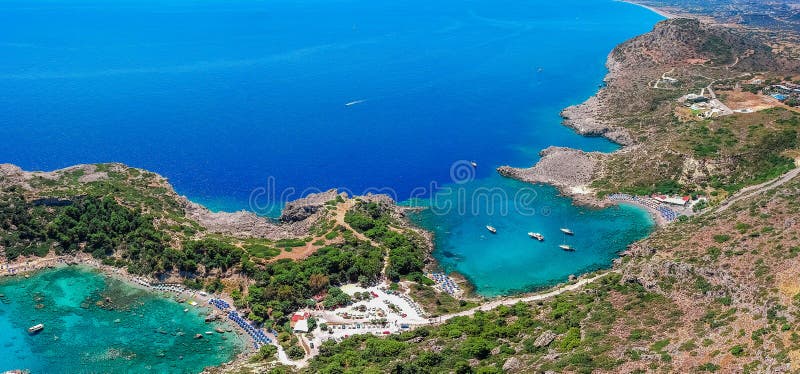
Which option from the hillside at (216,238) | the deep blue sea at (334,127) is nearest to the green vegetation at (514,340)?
the deep blue sea at (334,127)

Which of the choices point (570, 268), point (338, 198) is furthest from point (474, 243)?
point (338, 198)

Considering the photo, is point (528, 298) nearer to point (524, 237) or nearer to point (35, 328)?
point (524, 237)

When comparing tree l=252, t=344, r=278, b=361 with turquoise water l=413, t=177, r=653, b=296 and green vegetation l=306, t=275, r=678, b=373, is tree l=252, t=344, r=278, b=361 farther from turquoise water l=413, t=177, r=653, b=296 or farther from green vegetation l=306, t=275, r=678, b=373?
turquoise water l=413, t=177, r=653, b=296

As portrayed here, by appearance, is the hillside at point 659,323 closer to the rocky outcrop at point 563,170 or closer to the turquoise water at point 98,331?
the turquoise water at point 98,331

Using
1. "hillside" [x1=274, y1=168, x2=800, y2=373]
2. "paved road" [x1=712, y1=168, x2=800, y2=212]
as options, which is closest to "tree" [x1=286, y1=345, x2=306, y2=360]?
"hillside" [x1=274, y1=168, x2=800, y2=373]

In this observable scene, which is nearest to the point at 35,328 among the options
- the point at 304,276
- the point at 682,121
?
the point at 304,276

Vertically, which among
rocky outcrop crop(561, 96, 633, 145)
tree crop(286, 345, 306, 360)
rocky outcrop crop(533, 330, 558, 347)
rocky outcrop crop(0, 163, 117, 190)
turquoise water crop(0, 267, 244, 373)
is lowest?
tree crop(286, 345, 306, 360)

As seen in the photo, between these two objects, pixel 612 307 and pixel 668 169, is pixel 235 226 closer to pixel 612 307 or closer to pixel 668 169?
pixel 612 307
